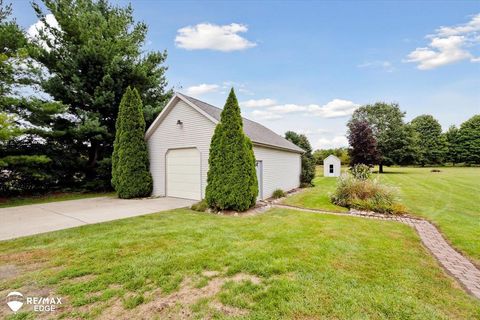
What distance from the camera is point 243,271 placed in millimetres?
3541

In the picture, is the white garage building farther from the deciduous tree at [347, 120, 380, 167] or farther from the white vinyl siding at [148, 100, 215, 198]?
the deciduous tree at [347, 120, 380, 167]

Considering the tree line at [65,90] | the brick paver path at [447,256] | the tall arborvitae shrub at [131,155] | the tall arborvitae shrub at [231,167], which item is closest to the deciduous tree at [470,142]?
the brick paver path at [447,256]

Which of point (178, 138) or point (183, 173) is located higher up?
point (178, 138)

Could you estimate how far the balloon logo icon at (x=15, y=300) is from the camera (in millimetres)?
2682

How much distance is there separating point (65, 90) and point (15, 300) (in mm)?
14009

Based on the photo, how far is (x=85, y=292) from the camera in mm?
2947

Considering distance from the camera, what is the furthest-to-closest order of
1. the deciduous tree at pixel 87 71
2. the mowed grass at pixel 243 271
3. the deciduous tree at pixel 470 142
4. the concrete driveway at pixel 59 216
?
the deciduous tree at pixel 470 142, the deciduous tree at pixel 87 71, the concrete driveway at pixel 59 216, the mowed grass at pixel 243 271

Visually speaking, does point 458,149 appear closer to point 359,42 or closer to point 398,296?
point 359,42

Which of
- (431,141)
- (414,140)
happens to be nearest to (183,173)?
(414,140)

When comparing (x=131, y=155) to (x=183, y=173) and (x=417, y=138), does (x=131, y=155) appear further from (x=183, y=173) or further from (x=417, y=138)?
(x=417, y=138)

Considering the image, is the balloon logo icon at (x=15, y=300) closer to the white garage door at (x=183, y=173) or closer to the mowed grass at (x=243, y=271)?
the mowed grass at (x=243, y=271)

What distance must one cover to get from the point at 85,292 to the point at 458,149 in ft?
197

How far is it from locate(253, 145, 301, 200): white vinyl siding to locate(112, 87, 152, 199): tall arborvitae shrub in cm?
587

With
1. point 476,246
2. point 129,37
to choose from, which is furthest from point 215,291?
point 129,37
